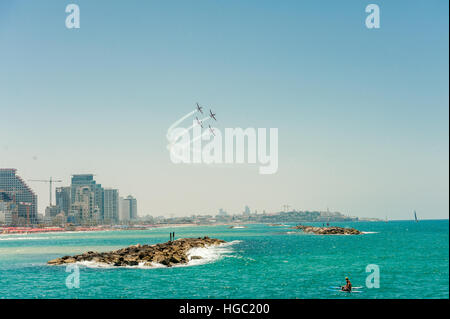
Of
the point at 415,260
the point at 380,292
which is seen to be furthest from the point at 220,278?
the point at 415,260

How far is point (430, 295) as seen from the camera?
41062 mm

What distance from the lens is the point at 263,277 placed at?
167 feet

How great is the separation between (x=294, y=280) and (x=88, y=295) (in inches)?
907
